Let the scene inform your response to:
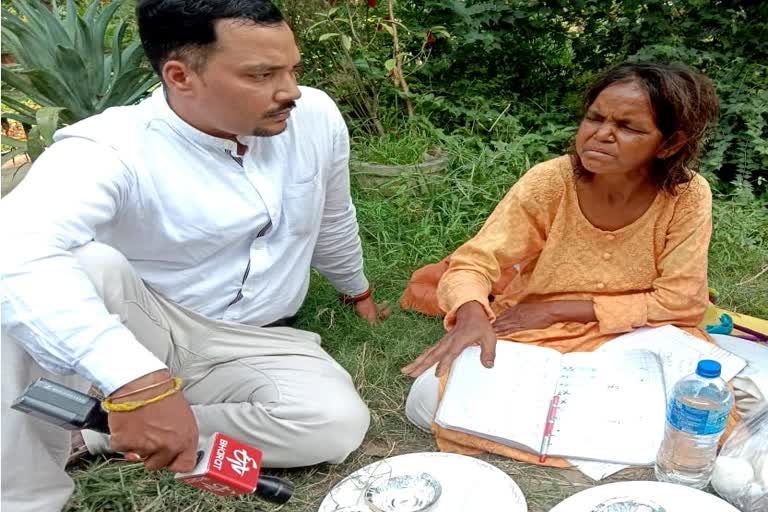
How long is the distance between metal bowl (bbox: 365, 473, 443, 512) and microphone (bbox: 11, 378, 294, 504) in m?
0.33

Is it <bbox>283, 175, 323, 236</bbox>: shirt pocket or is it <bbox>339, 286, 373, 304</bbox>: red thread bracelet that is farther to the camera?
<bbox>339, 286, 373, 304</bbox>: red thread bracelet

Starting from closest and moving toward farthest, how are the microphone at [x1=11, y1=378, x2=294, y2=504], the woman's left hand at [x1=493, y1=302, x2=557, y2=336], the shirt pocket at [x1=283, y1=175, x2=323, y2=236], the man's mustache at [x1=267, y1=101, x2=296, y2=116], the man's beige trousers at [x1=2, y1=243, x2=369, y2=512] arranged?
the microphone at [x1=11, y1=378, x2=294, y2=504]
the man's beige trousers at [x1=2, y1=243, x2=369, y2=512]
the man's mustache at [x1=267, y1=101, x2=296, y2=116]
the shirt pocket at [x1=283, y1=175, x2=323, y2=236]
the woman's left hand at [x1=493, y1=302, x2=557, y2=336]

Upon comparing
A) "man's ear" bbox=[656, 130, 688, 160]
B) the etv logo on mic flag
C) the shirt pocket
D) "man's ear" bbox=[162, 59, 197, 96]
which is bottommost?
the etv logo on mic flag

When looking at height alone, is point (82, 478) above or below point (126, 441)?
below

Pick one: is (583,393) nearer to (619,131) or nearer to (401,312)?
(619,131)

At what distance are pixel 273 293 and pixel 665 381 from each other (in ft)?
3.63

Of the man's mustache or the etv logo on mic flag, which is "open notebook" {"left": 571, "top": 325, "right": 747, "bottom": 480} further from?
the man's mustache

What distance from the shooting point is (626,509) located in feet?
5.18

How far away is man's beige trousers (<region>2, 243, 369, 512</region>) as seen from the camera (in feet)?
5.41

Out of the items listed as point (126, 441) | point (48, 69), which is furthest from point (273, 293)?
point (48, 69)

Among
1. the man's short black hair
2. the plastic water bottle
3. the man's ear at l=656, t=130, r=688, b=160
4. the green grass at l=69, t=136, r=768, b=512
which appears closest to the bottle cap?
the plastic water bottle

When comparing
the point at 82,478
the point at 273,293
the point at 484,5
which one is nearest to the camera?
the point at 82,478

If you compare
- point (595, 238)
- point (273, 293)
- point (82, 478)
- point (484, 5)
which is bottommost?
point (82, 478)

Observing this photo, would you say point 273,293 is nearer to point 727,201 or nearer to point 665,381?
point 665,381
